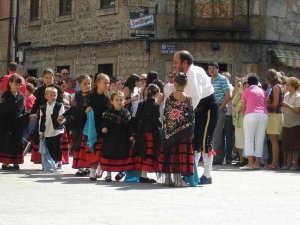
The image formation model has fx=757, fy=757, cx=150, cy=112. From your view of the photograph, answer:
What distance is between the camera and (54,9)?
2806 centimetres

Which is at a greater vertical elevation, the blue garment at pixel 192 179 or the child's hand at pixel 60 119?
the child's hand at pixel 60 119

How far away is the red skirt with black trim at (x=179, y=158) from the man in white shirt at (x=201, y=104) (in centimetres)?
27

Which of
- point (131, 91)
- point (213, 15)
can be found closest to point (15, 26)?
point (213, 15)

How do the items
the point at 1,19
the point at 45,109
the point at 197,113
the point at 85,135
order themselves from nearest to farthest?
the point at 197,113 < the point at 85,135 < the point at 45,109 < the point at 1,19

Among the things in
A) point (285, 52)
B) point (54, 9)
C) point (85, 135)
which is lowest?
point (85, 135)

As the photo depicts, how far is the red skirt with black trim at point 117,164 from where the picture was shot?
11.5 m

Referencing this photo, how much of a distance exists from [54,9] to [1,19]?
4.07 m

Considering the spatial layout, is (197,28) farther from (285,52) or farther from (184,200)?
(184,200)

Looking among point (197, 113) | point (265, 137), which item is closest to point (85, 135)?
point (197, 113)

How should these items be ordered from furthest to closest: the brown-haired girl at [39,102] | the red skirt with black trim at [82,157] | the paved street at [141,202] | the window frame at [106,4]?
the window frame at [106,4] → the brown-haired girl at [39,102] → the red skirt with black trim at [82,157] → the paved street at [141,202]

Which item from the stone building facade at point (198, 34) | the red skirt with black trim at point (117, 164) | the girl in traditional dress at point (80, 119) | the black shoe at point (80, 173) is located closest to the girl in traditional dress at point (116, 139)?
the red skirt with black trim at point (117, 164)

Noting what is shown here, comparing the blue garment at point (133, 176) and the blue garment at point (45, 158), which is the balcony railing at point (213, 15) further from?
the blue garment at point (133, 176)

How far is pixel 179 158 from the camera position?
10680 millimetres

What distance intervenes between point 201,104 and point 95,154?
1.91 metres
